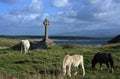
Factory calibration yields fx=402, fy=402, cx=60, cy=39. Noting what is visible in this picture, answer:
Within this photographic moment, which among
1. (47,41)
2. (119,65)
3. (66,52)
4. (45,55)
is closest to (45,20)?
(47,41)

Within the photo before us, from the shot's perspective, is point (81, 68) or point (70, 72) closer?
point (70, 72)

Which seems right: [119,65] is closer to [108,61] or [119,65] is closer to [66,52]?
[108,61]

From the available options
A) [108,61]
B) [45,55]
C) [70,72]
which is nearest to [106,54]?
[108,61]

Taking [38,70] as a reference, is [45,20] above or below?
above

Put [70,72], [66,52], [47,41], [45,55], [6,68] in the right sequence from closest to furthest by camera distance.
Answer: [70,72], [6,68], [45,55], [66,52], [47,41]

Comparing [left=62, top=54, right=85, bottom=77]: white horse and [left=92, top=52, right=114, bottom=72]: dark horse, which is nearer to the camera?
[left=62, top=54, right=85, bottom=77]: white horse

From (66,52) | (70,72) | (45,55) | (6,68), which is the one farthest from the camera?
(66,52)

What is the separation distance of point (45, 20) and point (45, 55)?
12.0 m

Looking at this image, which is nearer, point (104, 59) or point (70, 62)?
point (70, 62)

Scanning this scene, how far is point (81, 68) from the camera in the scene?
2884 cm

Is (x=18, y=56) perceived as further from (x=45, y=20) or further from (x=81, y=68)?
(x=45, y=20)

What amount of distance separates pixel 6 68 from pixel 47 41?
16199 millimetres

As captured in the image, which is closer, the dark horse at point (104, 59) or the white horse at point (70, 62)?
the white horse at point (70, 62)

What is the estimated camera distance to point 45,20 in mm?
45531
